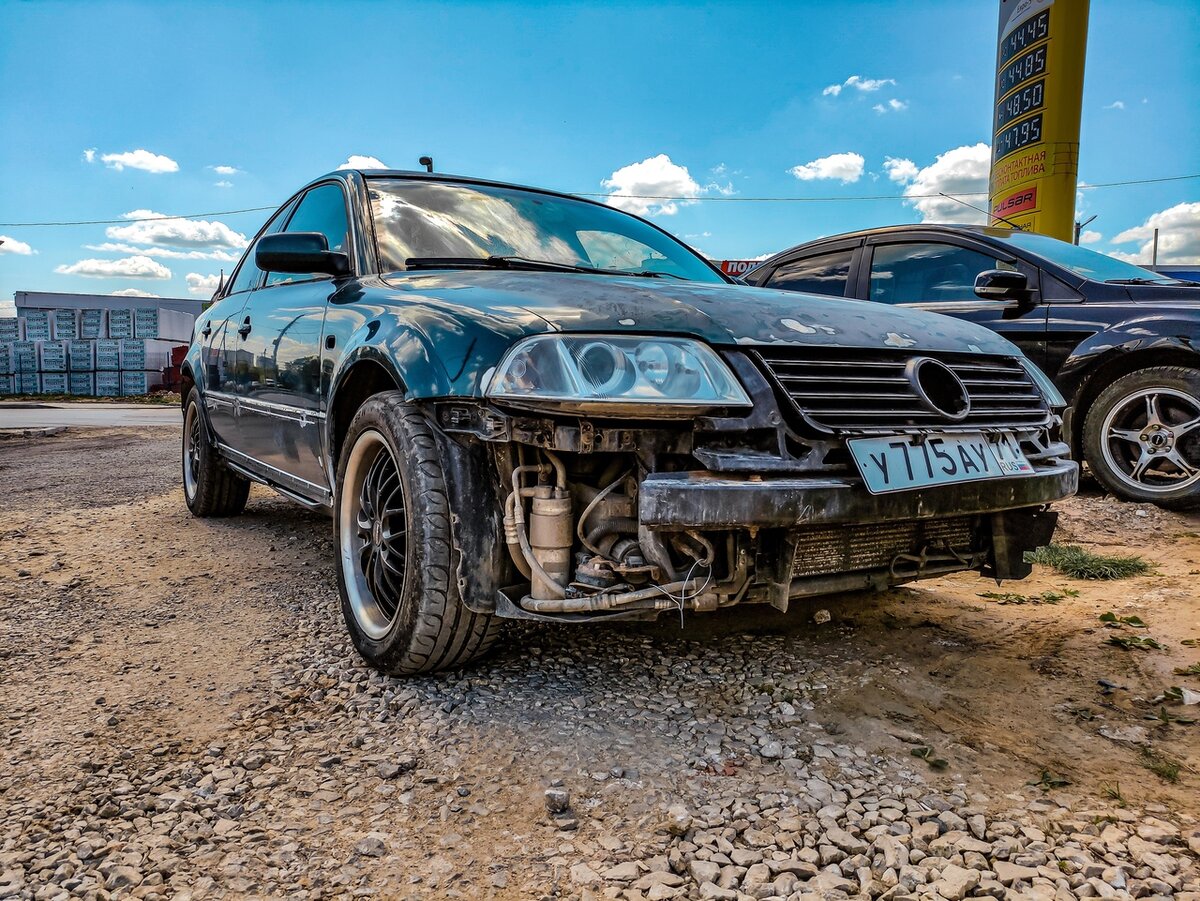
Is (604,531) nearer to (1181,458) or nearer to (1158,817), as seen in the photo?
(1158,817)

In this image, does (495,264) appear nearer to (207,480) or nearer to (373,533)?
(373,533)

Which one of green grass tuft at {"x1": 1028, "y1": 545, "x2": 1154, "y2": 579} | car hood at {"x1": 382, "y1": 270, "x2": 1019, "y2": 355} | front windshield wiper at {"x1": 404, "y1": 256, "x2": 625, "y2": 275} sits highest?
front windshield wiper at {"x1": 404, "y1": 256, "x2": 625, "y2": 275}

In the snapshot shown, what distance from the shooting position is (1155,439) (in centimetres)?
422

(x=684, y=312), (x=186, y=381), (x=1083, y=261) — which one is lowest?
(x=186, y=381)

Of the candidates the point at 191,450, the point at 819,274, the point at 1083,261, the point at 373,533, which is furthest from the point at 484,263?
the point at 1083,261

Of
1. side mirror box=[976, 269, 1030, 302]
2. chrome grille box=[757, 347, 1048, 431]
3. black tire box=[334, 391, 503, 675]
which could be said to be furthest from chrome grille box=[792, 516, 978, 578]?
side mirror box=[976, 269, 1030, 302]

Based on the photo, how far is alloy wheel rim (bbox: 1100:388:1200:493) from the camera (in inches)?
163

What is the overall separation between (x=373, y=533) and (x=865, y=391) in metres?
1.46

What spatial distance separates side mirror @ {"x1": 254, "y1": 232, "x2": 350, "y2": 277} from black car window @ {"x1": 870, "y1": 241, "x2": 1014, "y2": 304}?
345 cm

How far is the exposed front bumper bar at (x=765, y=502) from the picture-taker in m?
1.77

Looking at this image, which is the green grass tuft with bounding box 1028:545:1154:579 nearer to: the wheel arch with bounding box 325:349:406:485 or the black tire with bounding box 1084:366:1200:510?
the black tire with bounding box 1084:366:1200:510

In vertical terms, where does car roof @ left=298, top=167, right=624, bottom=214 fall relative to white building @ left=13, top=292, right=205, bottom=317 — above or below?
below

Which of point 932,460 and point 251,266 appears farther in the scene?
point 251,266

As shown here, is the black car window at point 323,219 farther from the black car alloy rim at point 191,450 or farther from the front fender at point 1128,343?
the front fender at point 1128,343
